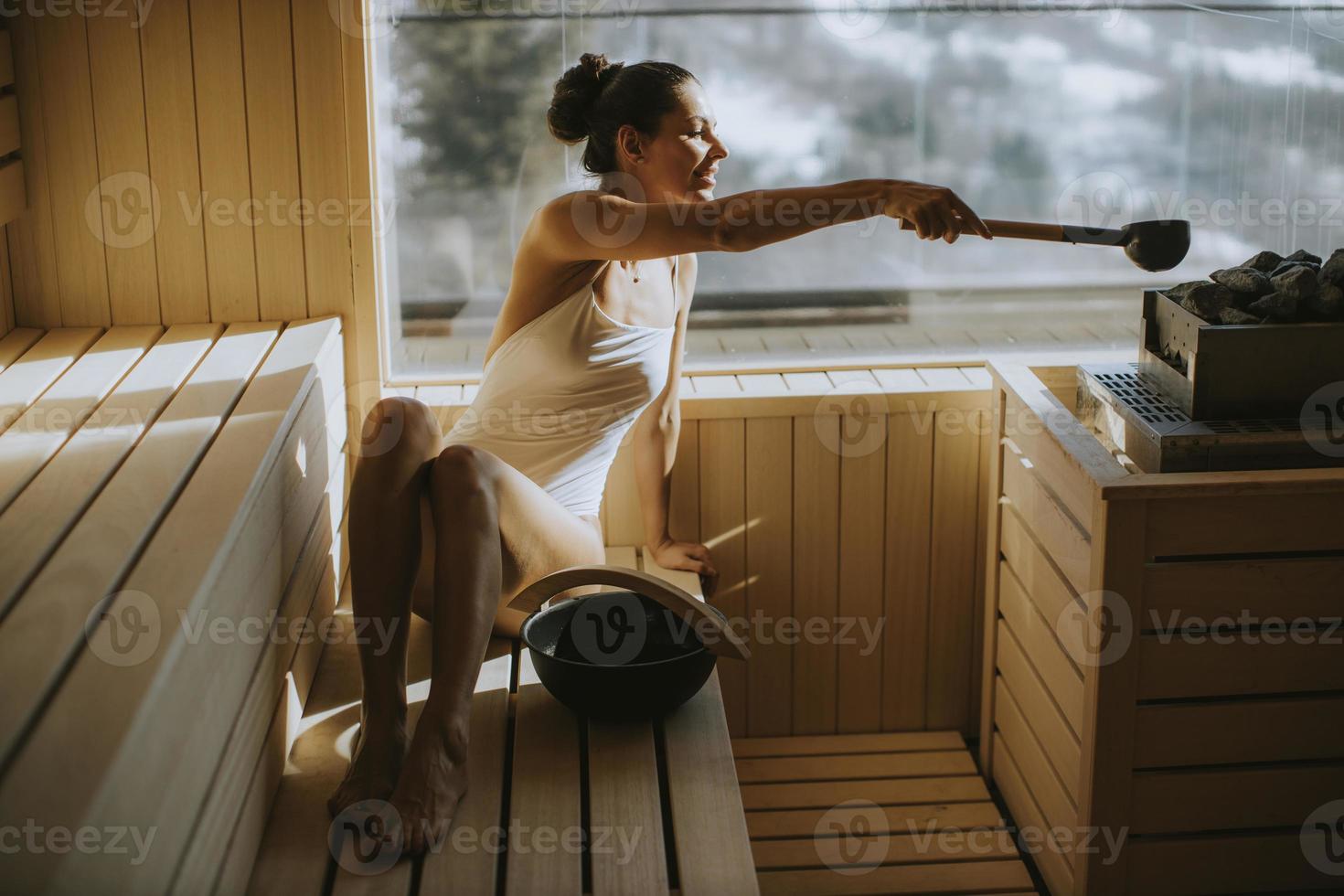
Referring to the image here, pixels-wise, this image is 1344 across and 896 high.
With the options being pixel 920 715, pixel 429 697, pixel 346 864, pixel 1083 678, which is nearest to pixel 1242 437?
pixel 1083 678

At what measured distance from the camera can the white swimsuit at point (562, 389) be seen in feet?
7.25

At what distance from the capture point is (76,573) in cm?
140

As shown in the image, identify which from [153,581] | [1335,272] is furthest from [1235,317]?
[153,581]

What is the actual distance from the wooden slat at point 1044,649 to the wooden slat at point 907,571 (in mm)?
200

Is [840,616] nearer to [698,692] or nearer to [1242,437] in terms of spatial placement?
[698,692]

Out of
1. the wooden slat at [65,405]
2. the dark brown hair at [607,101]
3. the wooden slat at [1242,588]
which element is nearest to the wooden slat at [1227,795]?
the wooden slat at [1242,588]

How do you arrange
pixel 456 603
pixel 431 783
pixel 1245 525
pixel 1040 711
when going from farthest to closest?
pixel 1040 711 → pixel 1245 525 → pixel 456 603 → pixel 431 783

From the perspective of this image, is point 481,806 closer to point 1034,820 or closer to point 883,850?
point 883,850

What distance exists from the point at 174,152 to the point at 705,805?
160 cm

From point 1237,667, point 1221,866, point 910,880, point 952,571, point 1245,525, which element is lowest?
point 910,880

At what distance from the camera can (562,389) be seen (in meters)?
2.22

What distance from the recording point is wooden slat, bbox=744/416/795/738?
106 inches

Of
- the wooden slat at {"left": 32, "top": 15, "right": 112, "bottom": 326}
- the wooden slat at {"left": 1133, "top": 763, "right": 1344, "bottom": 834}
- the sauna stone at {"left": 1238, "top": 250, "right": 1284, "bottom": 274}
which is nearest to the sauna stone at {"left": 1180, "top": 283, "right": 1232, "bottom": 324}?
the sauna stone at {"left": 1238, "top": 250, "right": 1284, "bottom": 274}

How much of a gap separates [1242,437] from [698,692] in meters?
0.94
